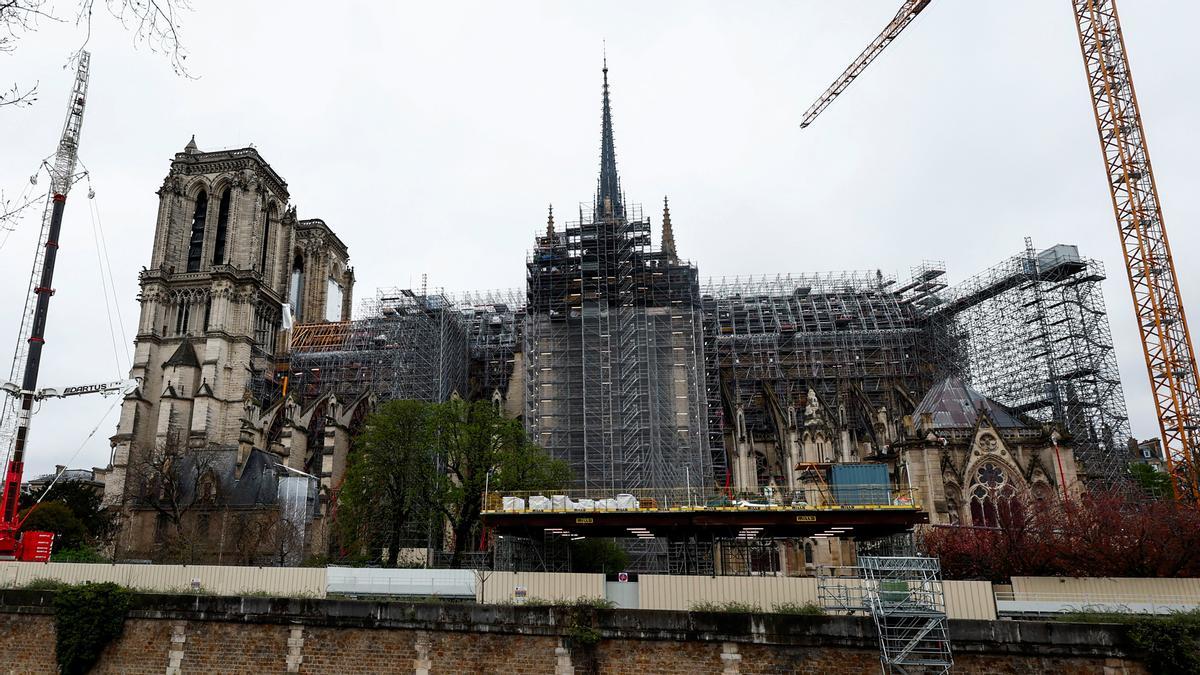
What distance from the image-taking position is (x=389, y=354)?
51531 millimetres

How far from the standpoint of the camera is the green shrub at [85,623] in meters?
18.2

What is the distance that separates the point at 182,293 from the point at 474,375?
2124 cm

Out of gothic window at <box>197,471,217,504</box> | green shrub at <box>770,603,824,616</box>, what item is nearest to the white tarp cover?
green shrub at <box>770,603,824,616</box>

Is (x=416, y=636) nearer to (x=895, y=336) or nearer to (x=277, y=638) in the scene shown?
(x=277, y=638)

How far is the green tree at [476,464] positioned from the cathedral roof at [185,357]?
1017 inches

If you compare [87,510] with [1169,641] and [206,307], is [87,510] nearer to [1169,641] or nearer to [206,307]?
[206,307]

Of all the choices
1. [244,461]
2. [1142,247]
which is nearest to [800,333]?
[1142,247]

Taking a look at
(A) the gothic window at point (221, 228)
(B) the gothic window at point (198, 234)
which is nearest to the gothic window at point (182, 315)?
(B) the gothic window at point (198, 234)

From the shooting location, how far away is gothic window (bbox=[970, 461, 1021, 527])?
107 ft

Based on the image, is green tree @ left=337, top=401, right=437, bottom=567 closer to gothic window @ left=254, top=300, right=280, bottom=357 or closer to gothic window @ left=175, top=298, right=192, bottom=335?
gothic window @ left=254, top=300, right=280, bottom=357

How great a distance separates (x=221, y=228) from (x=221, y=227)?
0.08 m

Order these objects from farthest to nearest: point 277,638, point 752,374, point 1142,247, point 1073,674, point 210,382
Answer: point 210,382, point 752,374, point 1142,247, point 277,638, point 1073,674

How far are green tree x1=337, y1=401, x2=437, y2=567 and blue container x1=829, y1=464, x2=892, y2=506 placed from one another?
16290 millimetres

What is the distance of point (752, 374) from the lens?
159 ft
